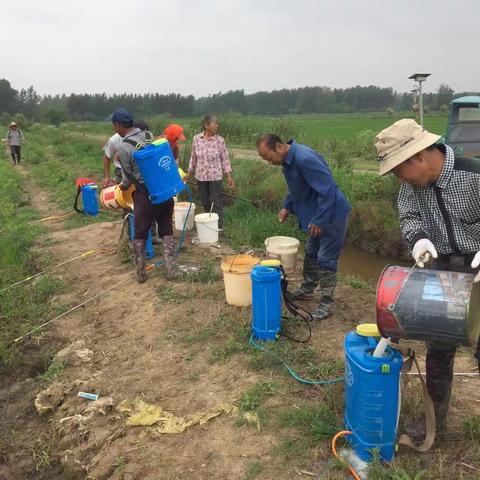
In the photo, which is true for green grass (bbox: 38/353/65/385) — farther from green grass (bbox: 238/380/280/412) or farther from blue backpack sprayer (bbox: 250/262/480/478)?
blue backpack sprayer (bbox: 250/262/480/478)

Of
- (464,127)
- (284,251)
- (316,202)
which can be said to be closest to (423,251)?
(316,202)

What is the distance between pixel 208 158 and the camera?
678 cm

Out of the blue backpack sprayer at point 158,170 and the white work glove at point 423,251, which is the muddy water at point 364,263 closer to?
the blue backpack sprayer at point 158,170

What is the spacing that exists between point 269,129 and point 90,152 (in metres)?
8.61

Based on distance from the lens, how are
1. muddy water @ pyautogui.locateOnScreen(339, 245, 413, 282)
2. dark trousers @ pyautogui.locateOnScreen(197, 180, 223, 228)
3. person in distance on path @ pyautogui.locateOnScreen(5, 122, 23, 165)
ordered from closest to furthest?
dark trousers @ pyautogui.locateOnScreen(197, 180, 223, 228) → muddy water @ pyautogui.locateOnScreen(339, 245, 413, 282) → person in distance on path @ pyautogui.locateOnScreen(5, 122, 23, 165)

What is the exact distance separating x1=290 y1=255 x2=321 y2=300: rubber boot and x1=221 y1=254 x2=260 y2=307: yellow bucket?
1.47 ft

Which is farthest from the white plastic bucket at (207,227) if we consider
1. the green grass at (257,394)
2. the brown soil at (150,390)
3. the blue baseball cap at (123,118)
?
the green grass at (257,394)

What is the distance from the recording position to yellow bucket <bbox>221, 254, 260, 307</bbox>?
432 cm

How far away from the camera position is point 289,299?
13.6 ft

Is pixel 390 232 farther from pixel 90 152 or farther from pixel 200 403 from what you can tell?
pixel 90 152

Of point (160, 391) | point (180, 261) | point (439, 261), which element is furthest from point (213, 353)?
point (180, 261)

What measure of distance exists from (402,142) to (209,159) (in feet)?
15.5

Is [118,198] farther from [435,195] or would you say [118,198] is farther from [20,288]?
[435,195]

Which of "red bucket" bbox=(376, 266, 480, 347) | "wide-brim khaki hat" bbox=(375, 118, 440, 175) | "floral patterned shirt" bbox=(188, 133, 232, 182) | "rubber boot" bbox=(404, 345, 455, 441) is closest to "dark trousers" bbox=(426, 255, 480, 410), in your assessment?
"rubber boot" bbox=(404, 345, 455, 441)
